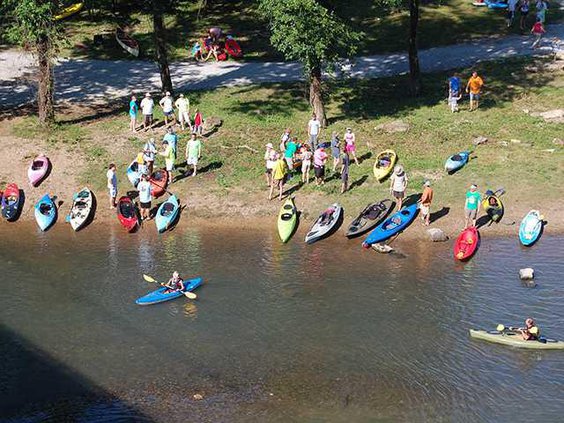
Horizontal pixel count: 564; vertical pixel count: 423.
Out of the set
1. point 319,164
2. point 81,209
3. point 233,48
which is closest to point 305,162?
point 319,164

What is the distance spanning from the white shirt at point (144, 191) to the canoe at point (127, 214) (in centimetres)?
62

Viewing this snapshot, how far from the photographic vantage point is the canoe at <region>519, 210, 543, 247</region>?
2700cm

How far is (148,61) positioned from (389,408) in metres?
30.1

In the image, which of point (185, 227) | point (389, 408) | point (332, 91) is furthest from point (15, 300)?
point (332, 91)

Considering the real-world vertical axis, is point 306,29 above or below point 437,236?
above

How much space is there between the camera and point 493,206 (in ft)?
94.6

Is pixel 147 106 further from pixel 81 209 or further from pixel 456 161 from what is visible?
pixel 456 161

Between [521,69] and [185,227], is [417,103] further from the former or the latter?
[185,227]

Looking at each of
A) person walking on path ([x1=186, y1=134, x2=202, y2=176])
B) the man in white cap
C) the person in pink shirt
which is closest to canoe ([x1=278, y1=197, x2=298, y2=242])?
the person in pink shirt

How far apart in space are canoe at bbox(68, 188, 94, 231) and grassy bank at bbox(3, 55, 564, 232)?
108 centimetres

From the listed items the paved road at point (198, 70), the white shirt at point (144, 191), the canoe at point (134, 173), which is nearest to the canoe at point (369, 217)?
the white shirt at point (144, 191)

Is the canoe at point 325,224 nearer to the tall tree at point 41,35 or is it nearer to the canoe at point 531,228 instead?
the canoe at point 531,228

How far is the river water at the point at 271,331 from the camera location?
18.8 metres

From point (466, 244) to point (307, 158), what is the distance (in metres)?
7.63
